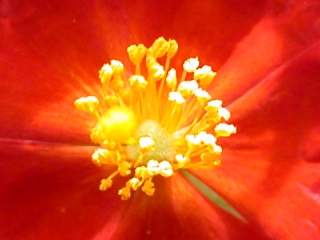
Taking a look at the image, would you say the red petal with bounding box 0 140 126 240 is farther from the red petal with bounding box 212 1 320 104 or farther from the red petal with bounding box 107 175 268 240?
the red petal with bounding box 212 1 320 104

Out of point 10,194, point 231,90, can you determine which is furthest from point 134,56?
point 10,194

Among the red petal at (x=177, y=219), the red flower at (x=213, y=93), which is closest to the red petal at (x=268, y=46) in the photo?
the red flower at (x=213, y=93)

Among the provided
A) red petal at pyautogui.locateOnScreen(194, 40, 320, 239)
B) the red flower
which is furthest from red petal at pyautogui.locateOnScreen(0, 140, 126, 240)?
red petal at pyautogui.locateOnScreen(194, 40, 320, 239)

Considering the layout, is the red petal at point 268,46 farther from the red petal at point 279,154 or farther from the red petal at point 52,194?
the red petal at point 52,194

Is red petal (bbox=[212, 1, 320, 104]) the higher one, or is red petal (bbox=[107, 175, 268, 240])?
red petal (bbox=[212, 1, 320, 104])

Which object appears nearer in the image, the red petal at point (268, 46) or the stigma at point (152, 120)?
the stigma at point (152, 120)

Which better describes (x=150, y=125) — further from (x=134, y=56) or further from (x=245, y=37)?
(x=245, y=37)

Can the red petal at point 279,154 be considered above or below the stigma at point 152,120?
below
